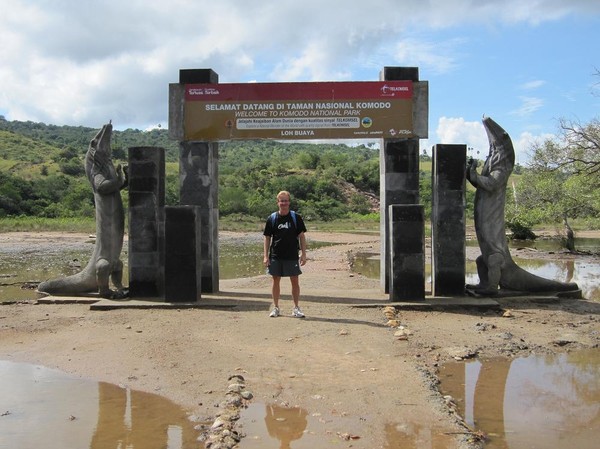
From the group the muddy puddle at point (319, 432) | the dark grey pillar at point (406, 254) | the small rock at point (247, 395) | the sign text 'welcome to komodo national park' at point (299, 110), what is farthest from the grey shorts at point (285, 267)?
the muddy puddle at point (319, 432)

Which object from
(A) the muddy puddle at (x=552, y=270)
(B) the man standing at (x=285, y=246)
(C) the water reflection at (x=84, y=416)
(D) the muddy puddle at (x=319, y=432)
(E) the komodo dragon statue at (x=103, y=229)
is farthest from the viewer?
(A) the muddy puddle at (x=552, y=270)

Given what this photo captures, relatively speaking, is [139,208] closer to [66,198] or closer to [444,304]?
[444,304]

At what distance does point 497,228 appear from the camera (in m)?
10.3

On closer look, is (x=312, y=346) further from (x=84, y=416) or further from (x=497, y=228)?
(x=497, y=228)

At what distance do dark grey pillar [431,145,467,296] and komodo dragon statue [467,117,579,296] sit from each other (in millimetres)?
332

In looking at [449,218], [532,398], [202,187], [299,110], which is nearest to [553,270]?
[449,218]

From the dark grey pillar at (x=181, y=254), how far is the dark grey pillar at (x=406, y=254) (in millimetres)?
3190

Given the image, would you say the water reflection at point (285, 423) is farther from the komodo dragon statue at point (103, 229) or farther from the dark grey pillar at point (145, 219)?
the komodo dragon statue at point (103, 229)

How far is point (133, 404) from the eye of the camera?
5066mm

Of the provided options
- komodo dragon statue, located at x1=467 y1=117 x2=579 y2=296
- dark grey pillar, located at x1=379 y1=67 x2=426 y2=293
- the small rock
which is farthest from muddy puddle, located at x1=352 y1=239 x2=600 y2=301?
the small rock

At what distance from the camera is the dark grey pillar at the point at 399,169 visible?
10.5 m

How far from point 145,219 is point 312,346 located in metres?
4.69

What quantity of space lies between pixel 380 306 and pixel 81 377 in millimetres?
4898

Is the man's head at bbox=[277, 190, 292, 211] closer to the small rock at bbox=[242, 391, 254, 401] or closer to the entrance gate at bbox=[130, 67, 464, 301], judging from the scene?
the entrance gate at bbox=[130, 67, 464, 301]
